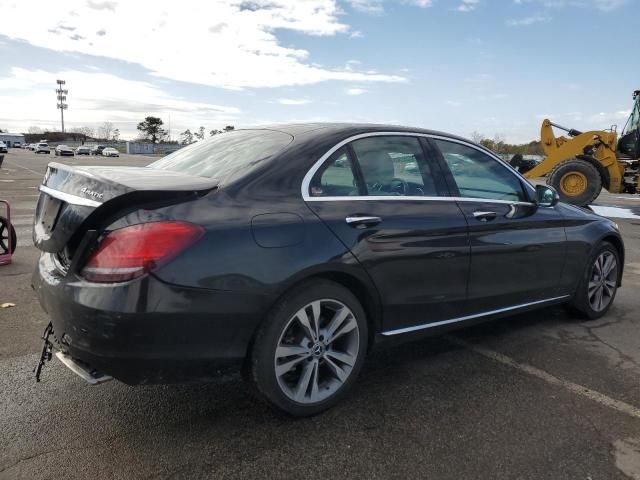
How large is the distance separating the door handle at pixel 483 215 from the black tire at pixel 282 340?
46.4 inches

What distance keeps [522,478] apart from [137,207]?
84.8 inches

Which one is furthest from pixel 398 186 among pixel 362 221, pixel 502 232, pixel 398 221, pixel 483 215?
pixel 502 232

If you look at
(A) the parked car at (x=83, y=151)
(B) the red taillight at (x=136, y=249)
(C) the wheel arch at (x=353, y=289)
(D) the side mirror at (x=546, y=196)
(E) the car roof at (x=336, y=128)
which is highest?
(E) the car roof at (x=336, y=128)

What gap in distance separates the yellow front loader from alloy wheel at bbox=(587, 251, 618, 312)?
10.1 meters

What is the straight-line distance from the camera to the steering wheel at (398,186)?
3.40 metres

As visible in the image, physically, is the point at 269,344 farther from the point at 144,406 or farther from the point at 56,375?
the point at 56,375

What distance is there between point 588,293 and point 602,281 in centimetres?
26

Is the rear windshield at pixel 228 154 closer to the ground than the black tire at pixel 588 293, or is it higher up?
higher up

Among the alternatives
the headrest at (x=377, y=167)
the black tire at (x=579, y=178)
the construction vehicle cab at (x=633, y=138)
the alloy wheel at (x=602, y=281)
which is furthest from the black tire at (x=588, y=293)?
the construction vehicle cab at (x=633, y=138)

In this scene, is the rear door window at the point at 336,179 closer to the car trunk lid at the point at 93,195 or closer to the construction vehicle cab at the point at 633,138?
the car trunk lid at the point at 93,195

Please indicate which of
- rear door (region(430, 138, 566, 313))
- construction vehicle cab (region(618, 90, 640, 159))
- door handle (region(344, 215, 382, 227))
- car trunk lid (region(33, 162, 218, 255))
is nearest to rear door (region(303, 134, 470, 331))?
door handle (region(344, 215, 382, 227))

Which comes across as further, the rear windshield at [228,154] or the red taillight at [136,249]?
the rear windshield at [228,154]

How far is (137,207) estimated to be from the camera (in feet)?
8.34

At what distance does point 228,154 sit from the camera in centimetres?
331
